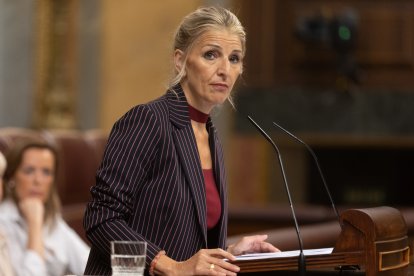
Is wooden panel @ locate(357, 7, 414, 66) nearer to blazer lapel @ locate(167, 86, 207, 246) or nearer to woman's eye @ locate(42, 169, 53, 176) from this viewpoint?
woman's eye @ locate(42, 169, 53, 176)

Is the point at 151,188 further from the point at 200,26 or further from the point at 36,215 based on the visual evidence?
the point at 36,215

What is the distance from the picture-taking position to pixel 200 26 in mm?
2568

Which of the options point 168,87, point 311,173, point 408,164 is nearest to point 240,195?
point 311,173

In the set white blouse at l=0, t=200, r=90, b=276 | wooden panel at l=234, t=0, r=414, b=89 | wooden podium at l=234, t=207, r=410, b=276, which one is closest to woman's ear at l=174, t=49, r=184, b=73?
wooden podium at l=234, t=207, r=410, b=276

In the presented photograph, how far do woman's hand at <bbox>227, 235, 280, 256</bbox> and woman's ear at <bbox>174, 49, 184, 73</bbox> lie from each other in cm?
43

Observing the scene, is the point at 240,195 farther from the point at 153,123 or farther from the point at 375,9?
the point at 153,123

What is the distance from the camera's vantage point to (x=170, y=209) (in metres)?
2.47

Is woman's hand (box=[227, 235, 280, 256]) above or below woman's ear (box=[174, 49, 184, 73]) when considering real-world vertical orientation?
below

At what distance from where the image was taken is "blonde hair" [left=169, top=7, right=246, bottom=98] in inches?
101

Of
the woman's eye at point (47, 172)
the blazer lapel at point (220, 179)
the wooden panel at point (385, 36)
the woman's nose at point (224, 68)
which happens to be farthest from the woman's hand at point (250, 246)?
the wooden panel at point (385, 36)

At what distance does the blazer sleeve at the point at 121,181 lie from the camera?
2.38m

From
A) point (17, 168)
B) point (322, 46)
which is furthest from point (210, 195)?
point (322, 46)

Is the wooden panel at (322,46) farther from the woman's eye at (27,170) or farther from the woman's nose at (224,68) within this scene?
the woman's nose at (224,68)

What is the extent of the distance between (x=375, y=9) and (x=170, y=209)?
6.85 meters
